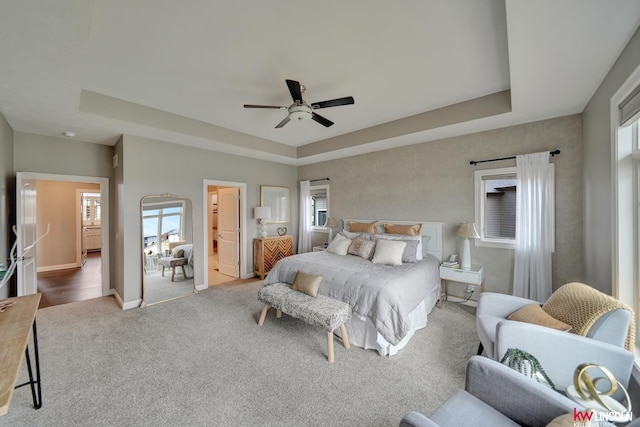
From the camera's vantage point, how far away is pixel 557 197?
3.11 metres

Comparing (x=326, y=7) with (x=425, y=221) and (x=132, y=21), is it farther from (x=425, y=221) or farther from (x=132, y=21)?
(x=425, y=221)

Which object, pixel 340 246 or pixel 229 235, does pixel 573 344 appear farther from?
pixel 229 235

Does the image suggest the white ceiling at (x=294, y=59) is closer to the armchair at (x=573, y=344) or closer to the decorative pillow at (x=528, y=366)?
the armchair at (x=573, y=344)

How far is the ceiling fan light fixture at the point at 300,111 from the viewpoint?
259cm

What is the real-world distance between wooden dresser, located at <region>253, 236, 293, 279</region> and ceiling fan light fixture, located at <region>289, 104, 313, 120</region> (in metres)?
3.14

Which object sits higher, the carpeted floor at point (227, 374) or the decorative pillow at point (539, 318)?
the decorative pillow at point (539, 318)

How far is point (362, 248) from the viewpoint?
12.6 feet

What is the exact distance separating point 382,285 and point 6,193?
498 centimetres

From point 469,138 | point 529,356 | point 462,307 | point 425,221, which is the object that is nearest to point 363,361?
point 529,356

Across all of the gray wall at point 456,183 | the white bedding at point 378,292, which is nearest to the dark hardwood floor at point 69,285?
the white bedding at point 378,292

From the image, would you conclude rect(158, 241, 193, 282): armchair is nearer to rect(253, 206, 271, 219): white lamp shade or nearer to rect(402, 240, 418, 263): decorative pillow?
rect(253, 206, 271, 219): white lamp shade

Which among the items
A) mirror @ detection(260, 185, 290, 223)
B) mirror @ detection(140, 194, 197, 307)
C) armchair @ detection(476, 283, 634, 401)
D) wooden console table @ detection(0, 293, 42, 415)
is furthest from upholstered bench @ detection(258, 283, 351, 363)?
mirror @ detection(260, 185, 290, 223)

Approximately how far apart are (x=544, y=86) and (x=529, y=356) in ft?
7.98

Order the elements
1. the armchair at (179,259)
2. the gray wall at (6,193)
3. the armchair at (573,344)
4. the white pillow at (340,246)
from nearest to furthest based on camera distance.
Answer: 1. the armchair at (573,344)
2. the gray wall at (6,193)
3. the white pillow at (340,246)
4. the armchair at (179,259)
